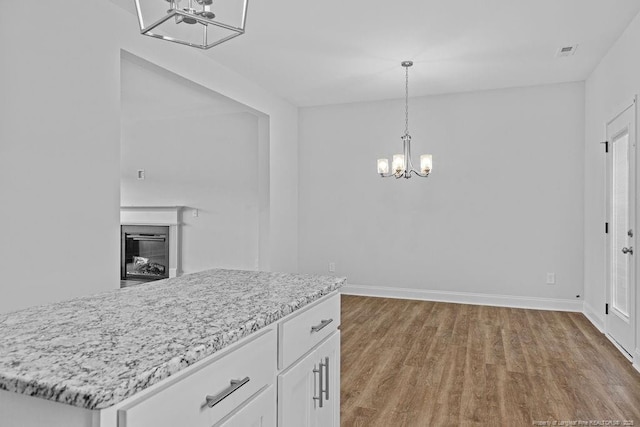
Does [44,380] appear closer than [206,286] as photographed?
Yes

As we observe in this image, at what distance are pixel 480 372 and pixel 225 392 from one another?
2.57 m

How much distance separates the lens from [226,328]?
1.06m

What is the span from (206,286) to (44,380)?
0.87 m

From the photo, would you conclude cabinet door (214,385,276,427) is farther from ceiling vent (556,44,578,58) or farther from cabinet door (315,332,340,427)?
ceiling vent (556,44,578,58)

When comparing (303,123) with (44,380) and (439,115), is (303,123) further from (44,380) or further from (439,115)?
(44,380)

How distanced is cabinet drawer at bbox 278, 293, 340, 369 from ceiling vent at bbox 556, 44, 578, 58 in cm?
367

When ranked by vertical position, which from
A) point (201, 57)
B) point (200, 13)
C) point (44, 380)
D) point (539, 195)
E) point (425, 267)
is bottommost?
point (425, 267)

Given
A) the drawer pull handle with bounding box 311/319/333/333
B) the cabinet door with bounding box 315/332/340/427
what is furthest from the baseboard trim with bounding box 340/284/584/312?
the drawer pull handle with bounding box 311/319/333/333

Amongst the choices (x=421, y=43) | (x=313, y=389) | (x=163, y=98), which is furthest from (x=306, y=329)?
(x=163, y=98)

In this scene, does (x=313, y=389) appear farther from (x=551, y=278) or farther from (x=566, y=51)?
(x=551, y=278)

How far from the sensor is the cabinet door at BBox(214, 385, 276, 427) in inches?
41.3

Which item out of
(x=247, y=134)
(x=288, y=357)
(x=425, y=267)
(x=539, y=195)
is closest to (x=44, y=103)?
(x=288, y=357)

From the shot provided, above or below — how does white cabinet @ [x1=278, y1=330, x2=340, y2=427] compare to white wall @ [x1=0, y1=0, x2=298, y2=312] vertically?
below

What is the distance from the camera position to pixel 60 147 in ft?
9.36
